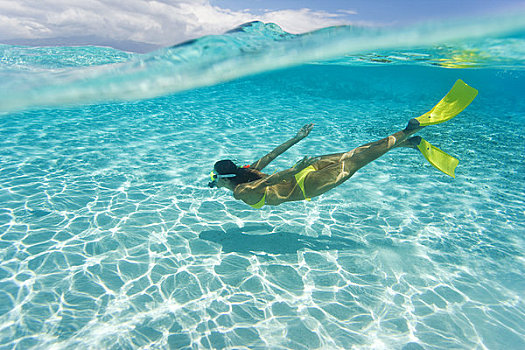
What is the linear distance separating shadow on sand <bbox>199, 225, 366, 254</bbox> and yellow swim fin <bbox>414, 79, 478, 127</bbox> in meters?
2.58

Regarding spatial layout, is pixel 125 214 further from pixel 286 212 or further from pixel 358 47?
pixel 358 47

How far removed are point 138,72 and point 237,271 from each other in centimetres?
1324

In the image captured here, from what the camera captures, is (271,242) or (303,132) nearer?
(271,242)

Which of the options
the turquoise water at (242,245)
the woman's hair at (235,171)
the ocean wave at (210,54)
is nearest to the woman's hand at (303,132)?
the woman's hair at (235,171)

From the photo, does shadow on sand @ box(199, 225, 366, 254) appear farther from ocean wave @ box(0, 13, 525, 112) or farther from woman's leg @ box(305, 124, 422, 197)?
ocean wave @ box(0, 13, 525, 112)

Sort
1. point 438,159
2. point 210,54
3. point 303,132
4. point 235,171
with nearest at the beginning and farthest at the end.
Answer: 1. point 235,171
2. point 438,159
3. point 303,132
4. point 210,54

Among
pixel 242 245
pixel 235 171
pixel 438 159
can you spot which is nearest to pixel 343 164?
pixel 235 171

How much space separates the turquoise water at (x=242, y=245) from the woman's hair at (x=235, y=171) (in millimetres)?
1291

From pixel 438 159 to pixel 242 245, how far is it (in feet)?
13.0

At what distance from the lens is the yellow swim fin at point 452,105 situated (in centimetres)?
455

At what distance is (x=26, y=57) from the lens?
571 inches

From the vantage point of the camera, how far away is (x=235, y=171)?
4254 millimetres

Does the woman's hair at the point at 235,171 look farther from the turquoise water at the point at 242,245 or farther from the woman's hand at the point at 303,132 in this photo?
the turquoise water at the point at 242,245

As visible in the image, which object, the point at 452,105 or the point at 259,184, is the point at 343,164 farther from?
the point at 452,105
